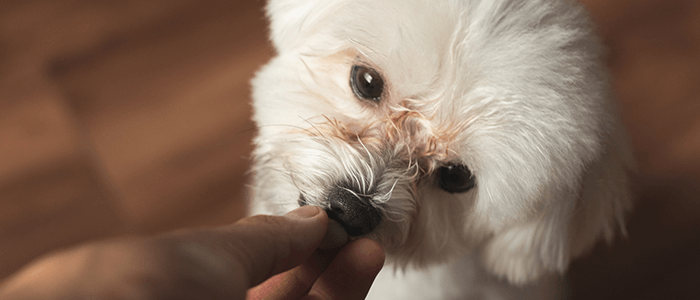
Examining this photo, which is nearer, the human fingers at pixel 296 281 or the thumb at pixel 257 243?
the thumb at pixel 257 243

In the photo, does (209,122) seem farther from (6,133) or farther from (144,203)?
(6,133)

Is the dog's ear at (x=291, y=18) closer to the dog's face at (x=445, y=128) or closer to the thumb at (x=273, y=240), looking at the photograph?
the dog's face at (x=445, y=128)

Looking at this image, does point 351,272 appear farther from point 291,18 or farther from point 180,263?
point 291,18

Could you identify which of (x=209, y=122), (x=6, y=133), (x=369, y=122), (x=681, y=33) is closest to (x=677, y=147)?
(x=681, y=33)

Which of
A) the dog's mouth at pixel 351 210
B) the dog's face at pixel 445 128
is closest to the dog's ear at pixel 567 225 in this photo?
the dog's face at pixel 445 128

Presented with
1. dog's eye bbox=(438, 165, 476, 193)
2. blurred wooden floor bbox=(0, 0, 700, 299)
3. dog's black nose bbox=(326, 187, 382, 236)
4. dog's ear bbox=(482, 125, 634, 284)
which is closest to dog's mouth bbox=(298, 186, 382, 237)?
dog's black nose bbox=(326, 187, 382, 236)

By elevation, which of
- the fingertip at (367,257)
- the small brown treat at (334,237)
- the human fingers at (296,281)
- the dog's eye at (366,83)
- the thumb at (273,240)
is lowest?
the human fingers at (296,281)
